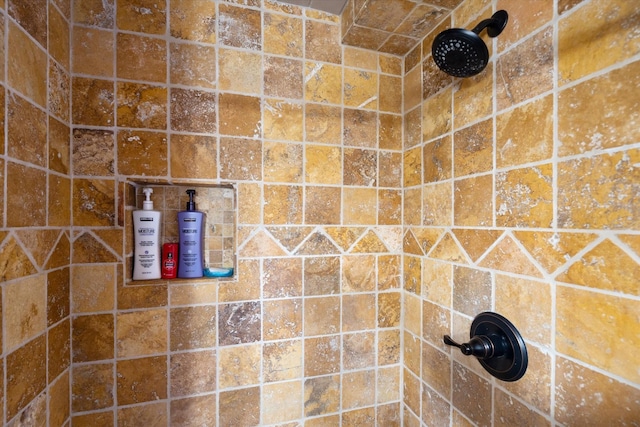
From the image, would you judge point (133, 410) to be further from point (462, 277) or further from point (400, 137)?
point (400, 137)

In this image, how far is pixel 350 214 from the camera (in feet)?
3.23

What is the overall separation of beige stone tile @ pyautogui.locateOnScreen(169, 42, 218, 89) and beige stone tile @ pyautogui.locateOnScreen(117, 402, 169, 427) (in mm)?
969

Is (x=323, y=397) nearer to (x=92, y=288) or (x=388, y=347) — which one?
(x=388, y=347)

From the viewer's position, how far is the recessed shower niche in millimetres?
900

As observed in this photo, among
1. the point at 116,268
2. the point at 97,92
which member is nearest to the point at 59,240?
the point at 116,268

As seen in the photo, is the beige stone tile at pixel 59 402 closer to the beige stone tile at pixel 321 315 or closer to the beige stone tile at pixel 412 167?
the beige stone tile at pixel 321 315

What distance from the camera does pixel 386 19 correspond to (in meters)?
0.86

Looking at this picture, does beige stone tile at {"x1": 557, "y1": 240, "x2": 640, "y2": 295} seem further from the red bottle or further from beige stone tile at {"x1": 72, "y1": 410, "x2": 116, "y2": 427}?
A: beige stone tile at {"x1": 72, "y1": 410, "x2": 116, "y2": 427}

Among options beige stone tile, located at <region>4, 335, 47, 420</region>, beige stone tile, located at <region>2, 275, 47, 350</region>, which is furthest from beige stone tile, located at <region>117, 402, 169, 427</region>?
beige stone tile, located at <region>2, 275, 47, 350</region>

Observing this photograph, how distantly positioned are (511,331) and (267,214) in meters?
0.72

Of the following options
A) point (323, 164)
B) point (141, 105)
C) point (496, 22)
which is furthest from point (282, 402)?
point (496, 22)

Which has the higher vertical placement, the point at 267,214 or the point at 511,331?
the point at 267,214

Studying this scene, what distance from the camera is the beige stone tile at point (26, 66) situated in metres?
0.56

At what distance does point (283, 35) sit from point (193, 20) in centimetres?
28
